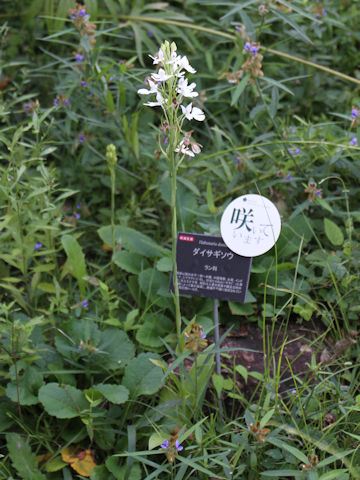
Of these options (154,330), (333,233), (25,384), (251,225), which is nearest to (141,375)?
(154,330)

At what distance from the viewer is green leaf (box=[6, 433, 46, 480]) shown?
5.94ft

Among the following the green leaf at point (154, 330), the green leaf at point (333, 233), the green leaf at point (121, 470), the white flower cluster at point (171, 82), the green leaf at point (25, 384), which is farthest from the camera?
the green leaf at point (333, 233)

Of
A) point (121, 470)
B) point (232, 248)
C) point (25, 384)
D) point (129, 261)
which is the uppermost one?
point (232, 248)

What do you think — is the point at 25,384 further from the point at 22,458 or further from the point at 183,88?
the point at 183,88

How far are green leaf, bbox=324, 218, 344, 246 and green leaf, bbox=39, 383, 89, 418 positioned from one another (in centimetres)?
119

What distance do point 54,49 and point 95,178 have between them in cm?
118

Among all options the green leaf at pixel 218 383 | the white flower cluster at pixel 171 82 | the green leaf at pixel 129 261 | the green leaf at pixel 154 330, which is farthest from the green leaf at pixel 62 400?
the white flower cluster at pixel 171 82

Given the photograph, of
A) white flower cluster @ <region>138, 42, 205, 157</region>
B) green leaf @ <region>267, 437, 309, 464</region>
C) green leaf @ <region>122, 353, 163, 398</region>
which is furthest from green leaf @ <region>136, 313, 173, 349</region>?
white flower cluster @ <region>138, 42, 205, 157</region>

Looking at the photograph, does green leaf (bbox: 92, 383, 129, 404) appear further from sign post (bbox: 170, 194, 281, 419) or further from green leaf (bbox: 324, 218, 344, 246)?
green leaf (bbox: 324, 218, 344, 246)

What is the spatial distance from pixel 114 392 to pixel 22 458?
1.19 ft

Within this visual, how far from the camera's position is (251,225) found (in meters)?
1.98

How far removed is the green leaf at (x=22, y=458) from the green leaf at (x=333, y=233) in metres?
1.42

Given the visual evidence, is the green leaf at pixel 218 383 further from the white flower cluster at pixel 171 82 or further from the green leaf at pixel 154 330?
the white flower cluster at pixel 171 82

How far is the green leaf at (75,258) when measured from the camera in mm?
2338
